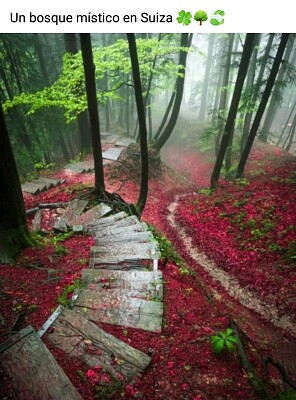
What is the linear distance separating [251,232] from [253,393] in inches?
260

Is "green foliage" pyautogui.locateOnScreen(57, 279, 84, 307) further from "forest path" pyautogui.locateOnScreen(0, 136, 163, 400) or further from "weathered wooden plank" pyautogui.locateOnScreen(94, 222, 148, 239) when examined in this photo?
"weathered wooden plank" pyautogui.locateOnScreen(94, 222, 148, 239)

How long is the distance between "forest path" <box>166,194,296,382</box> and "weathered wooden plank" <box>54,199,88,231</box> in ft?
13.9

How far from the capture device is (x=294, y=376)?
197 inches

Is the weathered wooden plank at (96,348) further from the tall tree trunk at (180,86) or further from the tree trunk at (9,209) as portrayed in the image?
the tall tree trunk at (180,86)

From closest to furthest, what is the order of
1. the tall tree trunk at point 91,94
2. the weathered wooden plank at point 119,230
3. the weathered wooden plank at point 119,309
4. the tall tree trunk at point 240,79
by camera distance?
the weathered wooden plank at point 119,309 → the tall tree trunk at point 91,94 → the weathered wooden plank at point 119,230 → the tall tree trunk at point 240,79

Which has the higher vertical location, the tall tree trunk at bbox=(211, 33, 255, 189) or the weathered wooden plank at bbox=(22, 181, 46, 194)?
the tall tree trunk at bbox=(211, 33, 255, 189)

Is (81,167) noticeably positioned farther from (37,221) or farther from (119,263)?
(119,263)

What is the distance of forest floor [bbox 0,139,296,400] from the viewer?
3.56 metres

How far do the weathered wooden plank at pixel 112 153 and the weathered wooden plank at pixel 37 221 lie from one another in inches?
344

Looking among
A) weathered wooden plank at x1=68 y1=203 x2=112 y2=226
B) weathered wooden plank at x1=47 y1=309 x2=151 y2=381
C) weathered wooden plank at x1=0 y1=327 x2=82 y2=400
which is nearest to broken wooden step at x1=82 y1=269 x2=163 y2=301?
weathered wooden plank at x1=47 y1=309 x2=151 y2=381

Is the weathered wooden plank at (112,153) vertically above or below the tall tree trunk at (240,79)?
below

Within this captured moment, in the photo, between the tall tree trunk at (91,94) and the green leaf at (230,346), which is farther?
the tall tree trunk at (91,94)

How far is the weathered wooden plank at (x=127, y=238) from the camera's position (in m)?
6.69
